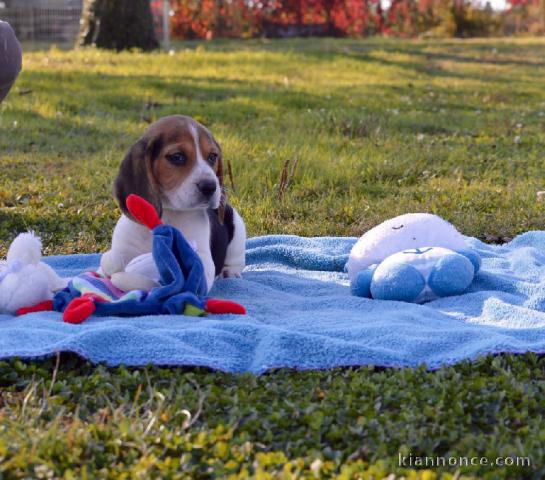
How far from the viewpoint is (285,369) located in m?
3.64

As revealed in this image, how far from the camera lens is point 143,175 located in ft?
15.2

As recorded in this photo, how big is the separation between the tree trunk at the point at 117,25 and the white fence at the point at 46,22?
253 inches

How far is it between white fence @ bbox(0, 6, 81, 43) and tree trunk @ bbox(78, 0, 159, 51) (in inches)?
253

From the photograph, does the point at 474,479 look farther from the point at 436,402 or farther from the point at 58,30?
the point at 58,30

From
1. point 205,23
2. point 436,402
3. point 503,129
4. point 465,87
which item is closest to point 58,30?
point 205,23

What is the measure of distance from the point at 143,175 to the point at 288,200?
2398 millimetres

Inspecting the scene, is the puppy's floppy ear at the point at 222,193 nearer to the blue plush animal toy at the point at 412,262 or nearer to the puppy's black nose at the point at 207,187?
the puppy's black nose at the point at 207,187

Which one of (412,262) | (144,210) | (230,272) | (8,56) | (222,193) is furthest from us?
(8,56)

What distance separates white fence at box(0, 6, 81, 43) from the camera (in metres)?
21.8

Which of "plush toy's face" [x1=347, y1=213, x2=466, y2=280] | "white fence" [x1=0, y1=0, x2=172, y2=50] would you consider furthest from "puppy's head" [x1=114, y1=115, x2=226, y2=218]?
"white fence" [x1=0, y1=0, x2=172, y2=50]

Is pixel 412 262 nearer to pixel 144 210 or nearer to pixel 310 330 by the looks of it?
pixel 310 330

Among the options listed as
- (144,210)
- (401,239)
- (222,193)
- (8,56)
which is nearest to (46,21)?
(8,56)

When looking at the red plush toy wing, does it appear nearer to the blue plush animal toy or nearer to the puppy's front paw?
the puppy's front paw

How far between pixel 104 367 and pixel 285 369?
2.37 ft
